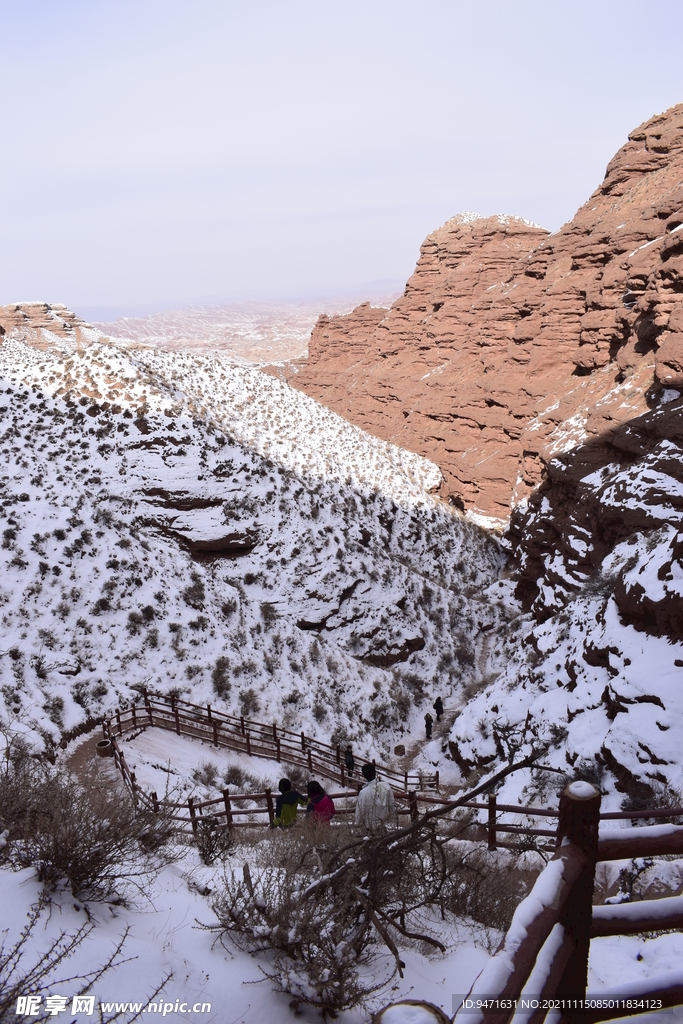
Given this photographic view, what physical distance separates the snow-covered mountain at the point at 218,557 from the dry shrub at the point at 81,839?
603cm

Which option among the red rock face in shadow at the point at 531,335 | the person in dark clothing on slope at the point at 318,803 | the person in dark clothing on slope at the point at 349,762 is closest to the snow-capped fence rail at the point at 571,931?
the person in dark clothing on slope at the point at 318,803

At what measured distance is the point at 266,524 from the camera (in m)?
24.1

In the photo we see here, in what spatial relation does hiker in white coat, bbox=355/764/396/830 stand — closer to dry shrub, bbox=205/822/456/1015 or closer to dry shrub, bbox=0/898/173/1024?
dry shrub, bbox=205/822/456/1015

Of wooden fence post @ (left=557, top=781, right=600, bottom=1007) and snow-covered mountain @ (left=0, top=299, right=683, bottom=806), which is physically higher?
wooden fence post @ (left=557, top=781, right=600, bottom=1007)

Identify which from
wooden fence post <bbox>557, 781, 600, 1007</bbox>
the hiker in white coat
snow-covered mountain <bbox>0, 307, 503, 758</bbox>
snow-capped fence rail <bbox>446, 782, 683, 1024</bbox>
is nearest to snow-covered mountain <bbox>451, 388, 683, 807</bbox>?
the hiker in white coat

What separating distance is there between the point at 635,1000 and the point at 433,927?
370cm

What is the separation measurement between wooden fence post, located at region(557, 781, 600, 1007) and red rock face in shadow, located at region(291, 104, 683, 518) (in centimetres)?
2201

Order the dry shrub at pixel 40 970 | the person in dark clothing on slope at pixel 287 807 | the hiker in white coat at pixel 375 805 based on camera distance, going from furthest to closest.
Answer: the person in dark clothing on slope at pixel 287 807, the hiker in white coat at pixel 375 805, the dry shrub at pixel 40 970

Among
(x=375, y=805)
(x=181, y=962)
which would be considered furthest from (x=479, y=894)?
(x=181, y=962)

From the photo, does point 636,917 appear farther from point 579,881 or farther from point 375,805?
point 375,805

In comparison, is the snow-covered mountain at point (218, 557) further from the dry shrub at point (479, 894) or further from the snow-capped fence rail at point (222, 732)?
the dry shrub at point (479, 894)

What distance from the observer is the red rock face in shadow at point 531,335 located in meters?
24.2

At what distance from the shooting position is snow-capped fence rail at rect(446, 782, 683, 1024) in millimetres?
1406

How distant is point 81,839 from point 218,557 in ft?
63.0
